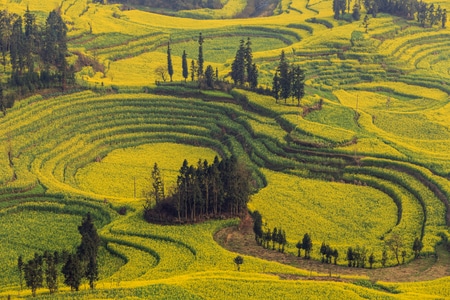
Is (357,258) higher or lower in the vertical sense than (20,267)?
lower

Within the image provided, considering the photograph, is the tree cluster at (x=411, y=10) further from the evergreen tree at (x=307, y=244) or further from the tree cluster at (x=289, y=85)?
the evergreen tree at (x=307, y=244)

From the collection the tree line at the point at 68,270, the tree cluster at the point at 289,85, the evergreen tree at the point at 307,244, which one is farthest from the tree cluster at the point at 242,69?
the tree line at the point at 68,270

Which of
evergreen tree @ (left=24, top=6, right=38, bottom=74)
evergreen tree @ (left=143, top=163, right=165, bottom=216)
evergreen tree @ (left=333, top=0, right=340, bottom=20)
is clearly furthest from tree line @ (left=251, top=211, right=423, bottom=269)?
evergreen tree @ (left=333, top=0, right=340, bottom=20)

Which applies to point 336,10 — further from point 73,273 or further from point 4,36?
point 73,273

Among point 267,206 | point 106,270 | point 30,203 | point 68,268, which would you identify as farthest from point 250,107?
point 68,268

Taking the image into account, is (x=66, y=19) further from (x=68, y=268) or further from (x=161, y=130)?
(x=68, y=268)

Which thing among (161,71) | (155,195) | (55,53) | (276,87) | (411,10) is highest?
(411,10)

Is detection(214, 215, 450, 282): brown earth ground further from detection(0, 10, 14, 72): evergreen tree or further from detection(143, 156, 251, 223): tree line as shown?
detection(0, 10, 14, 72): evergreen tree

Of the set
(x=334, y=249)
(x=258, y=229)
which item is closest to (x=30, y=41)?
(x=258, y=229)
